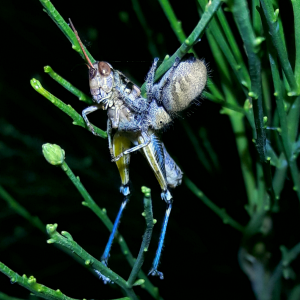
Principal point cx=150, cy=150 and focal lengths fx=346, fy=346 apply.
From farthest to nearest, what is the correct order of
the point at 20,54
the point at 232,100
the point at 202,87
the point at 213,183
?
the point at 20,54 → the point at 213,183 → the point at 232,100 → the point at 202,87

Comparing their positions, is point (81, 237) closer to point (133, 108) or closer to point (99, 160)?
point (99, 160)

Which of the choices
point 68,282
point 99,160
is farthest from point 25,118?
point 68,282

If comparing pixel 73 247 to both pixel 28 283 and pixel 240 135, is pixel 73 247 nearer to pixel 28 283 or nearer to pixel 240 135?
pixel 28 283

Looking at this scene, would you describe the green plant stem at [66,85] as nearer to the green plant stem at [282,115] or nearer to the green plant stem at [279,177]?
the green plant stem at [282,115]

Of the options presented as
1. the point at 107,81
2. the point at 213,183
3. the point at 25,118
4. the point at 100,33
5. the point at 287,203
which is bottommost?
the point at 287,203

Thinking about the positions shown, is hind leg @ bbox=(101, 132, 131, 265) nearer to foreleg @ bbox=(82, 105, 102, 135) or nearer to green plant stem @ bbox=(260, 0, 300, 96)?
foreleg @ bbox=(82, 105, 102, 135)

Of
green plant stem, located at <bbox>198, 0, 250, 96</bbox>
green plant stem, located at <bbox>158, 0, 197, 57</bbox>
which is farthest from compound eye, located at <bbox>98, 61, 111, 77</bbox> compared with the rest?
green plant stem, located at <bbox>198, 0, 250, 96</bbox>

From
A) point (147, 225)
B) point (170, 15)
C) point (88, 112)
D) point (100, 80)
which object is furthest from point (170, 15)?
point (147, 225)
